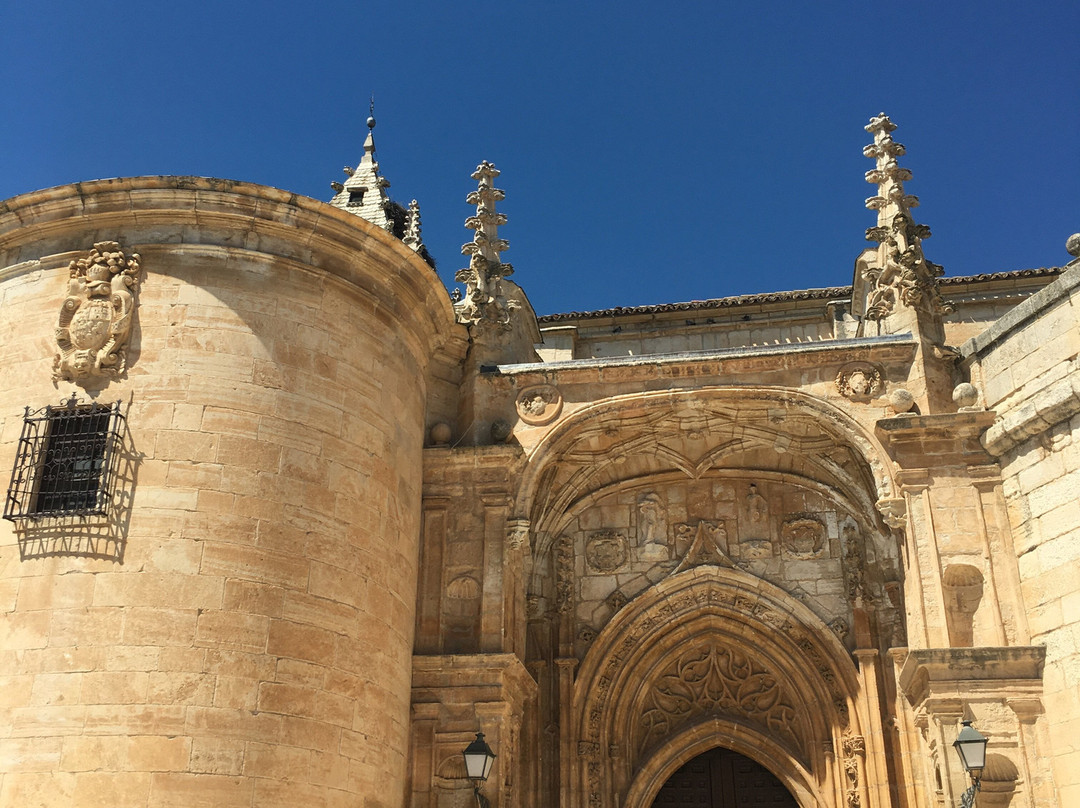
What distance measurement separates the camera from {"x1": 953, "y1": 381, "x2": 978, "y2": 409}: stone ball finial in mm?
10828

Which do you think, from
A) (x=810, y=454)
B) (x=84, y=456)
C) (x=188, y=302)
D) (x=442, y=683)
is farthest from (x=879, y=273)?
(x=84, y=456)

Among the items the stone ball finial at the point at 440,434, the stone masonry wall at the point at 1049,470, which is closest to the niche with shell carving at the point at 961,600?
the stone masonry wall at the point at 1049,470

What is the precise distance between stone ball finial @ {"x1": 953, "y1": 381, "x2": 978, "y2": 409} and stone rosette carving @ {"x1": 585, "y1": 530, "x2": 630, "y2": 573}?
4.15 metres

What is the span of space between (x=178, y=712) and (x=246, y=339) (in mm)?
3180

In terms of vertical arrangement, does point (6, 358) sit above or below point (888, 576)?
above

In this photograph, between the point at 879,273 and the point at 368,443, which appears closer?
the point at 368,443

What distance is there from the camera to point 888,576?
12516mm

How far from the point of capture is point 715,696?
1291 centimetres

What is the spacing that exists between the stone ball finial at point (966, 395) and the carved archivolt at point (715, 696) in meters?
3.81

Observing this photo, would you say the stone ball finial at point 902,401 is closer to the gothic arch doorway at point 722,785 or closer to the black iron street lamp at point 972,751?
the black iron street lamp at point 972,751

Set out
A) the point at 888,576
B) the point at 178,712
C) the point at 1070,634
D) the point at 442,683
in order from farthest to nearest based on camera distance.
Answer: the point at 888,576 → the point at 442,683 → the point at 1070,634 → the point at 178,712

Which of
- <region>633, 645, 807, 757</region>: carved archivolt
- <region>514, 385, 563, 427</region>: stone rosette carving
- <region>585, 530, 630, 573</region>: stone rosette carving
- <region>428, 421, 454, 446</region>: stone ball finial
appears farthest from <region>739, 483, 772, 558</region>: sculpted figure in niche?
<region>428, 421, 454, 446</region>: stone ball finial

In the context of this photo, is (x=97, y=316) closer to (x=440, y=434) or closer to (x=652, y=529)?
(x=440, y=434)

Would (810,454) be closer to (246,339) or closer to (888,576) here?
(888,576)
